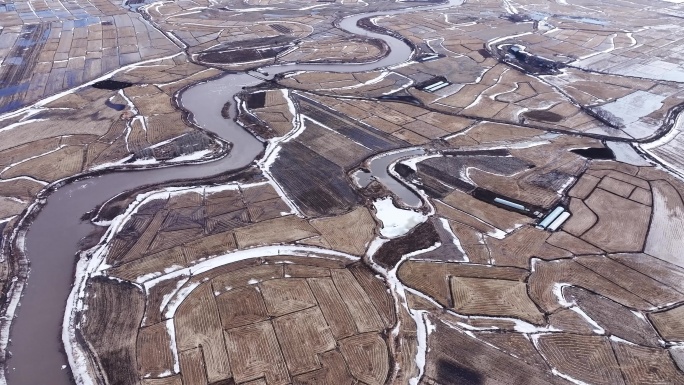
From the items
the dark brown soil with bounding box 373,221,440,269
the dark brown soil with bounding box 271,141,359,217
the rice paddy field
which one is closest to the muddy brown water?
the rice paddy field

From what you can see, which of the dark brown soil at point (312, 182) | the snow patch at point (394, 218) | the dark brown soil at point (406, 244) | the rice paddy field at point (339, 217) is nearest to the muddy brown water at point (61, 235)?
the rice paddy field at point (339, 217)

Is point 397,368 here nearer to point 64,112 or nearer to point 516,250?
point 516,250

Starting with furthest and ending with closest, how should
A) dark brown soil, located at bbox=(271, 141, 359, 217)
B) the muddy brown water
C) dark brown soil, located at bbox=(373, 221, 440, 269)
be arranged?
dark brown soil, located at bbox=(271, 141, 359, 217) < dark brown soil, located at bbox=(373, 221, 440, 269) < the muddy brown water

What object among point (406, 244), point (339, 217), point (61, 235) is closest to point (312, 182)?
point (339, 217)

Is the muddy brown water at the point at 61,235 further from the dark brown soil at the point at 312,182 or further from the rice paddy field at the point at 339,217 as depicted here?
the dark brown soil at the point at 312,182

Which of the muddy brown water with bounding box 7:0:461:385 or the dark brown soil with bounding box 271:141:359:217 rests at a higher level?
the dark brown soil with bounding box 271:141:359:217

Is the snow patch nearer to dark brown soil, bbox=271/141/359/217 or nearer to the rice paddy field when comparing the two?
the rice paddy field

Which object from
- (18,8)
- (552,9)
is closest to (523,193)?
(552,9)

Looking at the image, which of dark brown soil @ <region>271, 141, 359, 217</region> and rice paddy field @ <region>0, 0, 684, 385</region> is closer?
rice paddy field @ <region>0, 0, 684, 385</region>
